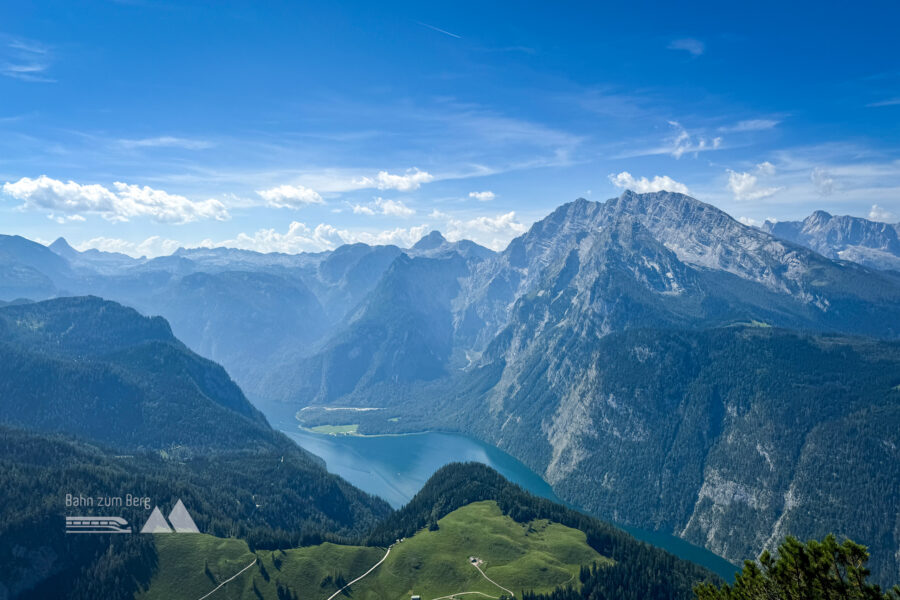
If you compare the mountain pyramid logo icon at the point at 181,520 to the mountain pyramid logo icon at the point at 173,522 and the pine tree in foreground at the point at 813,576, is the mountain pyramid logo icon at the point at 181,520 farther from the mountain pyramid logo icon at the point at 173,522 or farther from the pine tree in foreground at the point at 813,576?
the pine tree in foreground at the point at 813,576

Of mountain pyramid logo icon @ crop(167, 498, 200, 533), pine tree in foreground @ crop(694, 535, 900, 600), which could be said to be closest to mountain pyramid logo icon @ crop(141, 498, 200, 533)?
mountain pyramid logo icon @ crop(167, 498, 200, 533)

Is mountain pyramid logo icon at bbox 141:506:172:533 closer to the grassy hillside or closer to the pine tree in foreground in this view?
the grassy hillside

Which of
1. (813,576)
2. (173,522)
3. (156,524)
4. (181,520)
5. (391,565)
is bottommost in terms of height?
(181,520)

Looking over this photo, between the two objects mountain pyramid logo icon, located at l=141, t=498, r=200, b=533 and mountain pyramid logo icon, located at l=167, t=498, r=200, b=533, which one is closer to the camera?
mountain pyramid logo icon, located at l=141, t=498, r=200, b=533

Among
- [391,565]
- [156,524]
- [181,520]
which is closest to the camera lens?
[391,565]

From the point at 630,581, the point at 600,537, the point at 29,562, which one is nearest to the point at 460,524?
the point at 600,537

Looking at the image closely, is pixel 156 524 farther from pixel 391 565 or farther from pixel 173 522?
pixel 391 565

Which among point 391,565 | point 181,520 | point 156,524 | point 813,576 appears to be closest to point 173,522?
point 181,520
